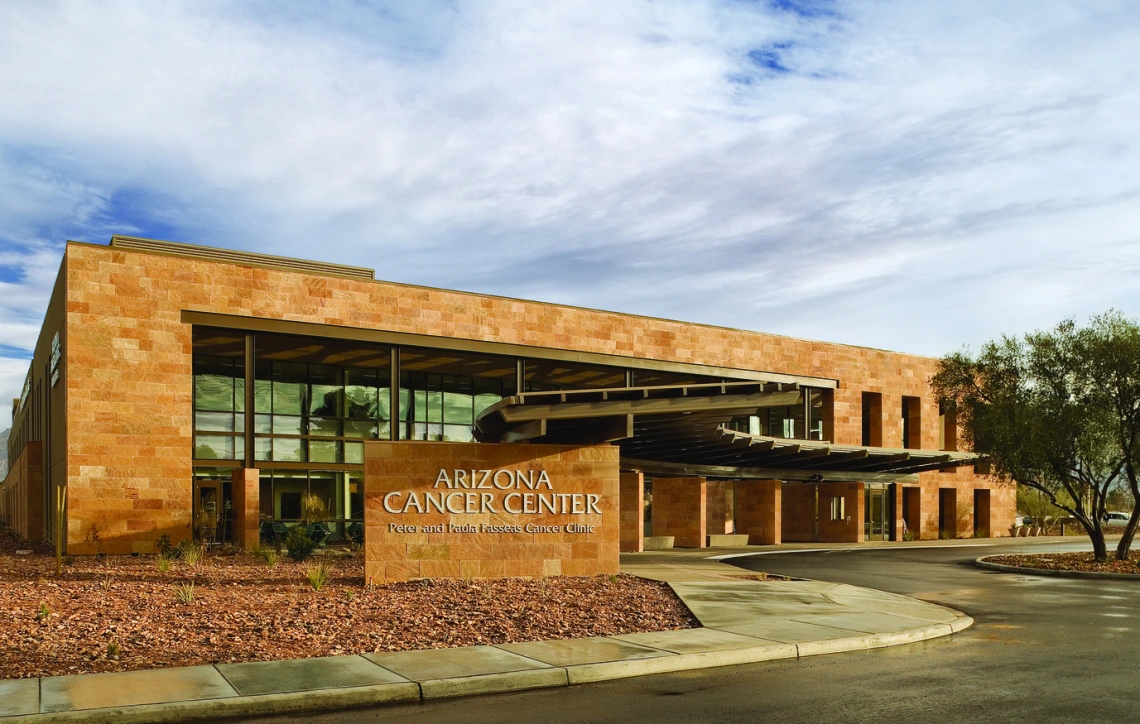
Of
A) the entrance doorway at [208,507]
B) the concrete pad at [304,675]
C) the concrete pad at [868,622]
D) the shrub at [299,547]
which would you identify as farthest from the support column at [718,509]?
the concrete pad at [304,675]

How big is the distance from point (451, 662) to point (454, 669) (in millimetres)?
401

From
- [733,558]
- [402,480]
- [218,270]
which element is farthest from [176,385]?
[733,558]

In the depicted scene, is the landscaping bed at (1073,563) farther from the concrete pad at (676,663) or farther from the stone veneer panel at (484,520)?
the concrete pad at (676,663)

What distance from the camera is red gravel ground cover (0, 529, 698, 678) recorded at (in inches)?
442

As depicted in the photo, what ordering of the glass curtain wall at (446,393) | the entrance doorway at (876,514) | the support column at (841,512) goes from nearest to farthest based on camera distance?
the glass curtain wall at (446,393) → the support column at (841,512) → the entrance doorway at (876,514)

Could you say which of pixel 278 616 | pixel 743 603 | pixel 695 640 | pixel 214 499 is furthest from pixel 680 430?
pixel 214 499

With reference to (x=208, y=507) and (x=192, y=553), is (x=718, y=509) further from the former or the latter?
(x=192, y=553)

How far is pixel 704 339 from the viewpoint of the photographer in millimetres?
39594

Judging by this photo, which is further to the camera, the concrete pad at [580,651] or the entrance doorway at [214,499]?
the entrance doorway at [214,499]

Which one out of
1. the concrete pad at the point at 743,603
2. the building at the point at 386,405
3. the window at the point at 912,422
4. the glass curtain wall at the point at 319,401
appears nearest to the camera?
the concrete pad at the point at 743,603

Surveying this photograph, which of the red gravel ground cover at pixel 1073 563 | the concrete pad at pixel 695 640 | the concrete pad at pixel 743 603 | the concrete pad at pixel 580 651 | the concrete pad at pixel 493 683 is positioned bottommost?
the red gravel ground cover at pixel 1073 563

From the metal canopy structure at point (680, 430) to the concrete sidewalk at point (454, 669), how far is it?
Answer: 4.53 meters

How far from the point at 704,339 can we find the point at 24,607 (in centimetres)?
2893

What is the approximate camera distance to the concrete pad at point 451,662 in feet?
33.5
